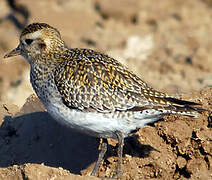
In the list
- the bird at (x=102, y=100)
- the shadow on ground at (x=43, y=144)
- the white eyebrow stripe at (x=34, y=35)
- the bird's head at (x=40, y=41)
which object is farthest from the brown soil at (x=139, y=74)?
the white eyebrow stripe at (x=34, y=35)

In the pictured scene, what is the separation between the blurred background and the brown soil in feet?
0.10

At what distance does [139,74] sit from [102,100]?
7062 mm

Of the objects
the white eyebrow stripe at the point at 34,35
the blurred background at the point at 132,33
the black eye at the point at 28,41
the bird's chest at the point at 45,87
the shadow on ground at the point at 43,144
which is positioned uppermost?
the blurred background at the point at 132,33

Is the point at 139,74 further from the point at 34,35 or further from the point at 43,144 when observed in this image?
the point at 34,35

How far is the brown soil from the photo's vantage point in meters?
8.49

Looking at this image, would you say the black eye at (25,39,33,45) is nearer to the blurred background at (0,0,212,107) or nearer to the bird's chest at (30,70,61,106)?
the bird's chest at (30,70,61,106)

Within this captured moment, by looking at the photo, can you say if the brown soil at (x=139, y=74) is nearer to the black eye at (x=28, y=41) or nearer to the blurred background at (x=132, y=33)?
the blurred background at (x=132, y=33)

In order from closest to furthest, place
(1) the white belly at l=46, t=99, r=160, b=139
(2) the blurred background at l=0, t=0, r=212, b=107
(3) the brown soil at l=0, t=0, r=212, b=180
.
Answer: (1) the white belly at l=46, t=99, r=160, b=139, (3) the brown soil at l=0, t=0, r=212, b=180, (2) the blurred background at l=0, t=0, r=212, b=107

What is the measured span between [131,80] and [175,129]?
1.03 m

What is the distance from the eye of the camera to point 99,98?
8.30 metres

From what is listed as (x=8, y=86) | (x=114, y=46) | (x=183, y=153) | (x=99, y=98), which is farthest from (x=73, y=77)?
(x=114, y=46)

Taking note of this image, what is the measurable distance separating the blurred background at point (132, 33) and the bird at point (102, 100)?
5.89 metres

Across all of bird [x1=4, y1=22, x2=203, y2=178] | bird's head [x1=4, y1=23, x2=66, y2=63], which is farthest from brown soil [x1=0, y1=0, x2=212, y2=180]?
bird's head [x1=4, y1=23, x2=66, y2=63]

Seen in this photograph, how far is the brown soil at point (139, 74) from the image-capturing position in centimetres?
849
